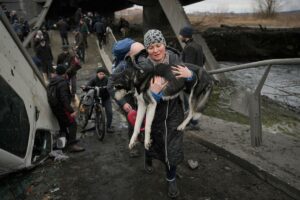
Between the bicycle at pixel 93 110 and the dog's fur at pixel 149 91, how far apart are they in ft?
9.48

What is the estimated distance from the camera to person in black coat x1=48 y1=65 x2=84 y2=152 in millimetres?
5988

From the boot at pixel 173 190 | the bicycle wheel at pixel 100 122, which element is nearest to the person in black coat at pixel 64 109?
the bicycle wheel at pixel 100 122

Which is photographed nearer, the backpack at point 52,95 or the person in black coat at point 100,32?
the backpack at point 52,95

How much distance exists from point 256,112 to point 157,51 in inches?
80.0

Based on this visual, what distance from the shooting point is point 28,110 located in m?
5.04

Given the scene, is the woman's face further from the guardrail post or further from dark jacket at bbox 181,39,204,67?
dark jacket at bbox 181,39,204,67

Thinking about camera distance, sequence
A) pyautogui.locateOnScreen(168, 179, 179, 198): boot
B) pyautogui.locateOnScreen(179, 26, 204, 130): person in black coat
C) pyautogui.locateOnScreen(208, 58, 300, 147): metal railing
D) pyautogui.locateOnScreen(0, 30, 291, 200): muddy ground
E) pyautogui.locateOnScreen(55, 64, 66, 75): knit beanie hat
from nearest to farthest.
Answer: pyautogui.locateOnScreen(168, 179, 179, 198): boot < pyautogui.locateOnScreen(0, 30, 291, 200): muddy ground < pyautogui.locateOnScreen(208, 58, 300, 147): metal railing < pyautogui.locateOnScreen(55, 64, 66, 75): knit beanie hat < pyautogui.locateOnScreen(179, 26, 204, 130): person in black coat

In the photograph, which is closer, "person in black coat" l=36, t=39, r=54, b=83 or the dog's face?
the dog's face

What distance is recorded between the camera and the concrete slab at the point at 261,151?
4.19 m

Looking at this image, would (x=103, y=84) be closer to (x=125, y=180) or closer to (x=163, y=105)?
(x=125, y=180)

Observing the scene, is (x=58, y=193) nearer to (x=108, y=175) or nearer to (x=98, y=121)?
(x=108, y=175)

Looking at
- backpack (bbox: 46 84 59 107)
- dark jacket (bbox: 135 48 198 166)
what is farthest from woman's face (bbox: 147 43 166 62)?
backpack (bbox: 46 84 59 107)

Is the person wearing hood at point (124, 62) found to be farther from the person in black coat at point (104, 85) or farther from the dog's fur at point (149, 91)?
the person in black coat at point (104, 85)

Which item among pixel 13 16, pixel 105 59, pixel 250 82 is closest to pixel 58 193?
pixel 250 82
